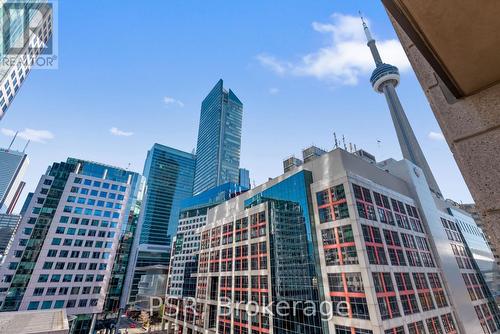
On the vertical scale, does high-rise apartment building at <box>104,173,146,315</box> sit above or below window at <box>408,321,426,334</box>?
above

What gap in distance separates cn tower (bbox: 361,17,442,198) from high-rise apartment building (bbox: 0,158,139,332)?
413 ft

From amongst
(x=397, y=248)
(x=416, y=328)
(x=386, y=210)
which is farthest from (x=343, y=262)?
(x=386, y=210)

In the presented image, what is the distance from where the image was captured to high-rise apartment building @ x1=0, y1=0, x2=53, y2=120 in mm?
61625

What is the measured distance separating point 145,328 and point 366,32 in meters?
192

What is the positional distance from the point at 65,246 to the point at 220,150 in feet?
407

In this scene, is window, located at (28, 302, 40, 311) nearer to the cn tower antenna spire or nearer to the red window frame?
the red window frame

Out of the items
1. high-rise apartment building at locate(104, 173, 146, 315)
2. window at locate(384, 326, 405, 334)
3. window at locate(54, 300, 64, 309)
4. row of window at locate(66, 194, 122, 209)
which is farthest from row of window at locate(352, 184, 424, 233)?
window at locate(54, 300, 64, 309)

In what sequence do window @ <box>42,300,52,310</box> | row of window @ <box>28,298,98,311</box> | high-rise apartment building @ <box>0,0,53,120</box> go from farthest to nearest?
high-rise apartment building @ <box>0,0,53,120</box>, window @ <box>42,300,52,310</box>, row of window @ <box>28,298,98,311</box>

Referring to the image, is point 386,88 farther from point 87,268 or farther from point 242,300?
point 87,268

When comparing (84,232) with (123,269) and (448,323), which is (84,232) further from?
(448,323)

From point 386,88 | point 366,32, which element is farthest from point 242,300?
point 366,32

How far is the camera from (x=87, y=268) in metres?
60.4

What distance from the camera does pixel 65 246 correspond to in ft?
195

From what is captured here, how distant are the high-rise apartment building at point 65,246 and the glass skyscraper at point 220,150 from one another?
9792 centimetres
